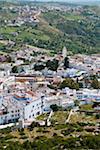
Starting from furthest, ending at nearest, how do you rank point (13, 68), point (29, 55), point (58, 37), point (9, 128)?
point (58, 37) → point (29, 55) → point (13, 68) → point (9, 128)

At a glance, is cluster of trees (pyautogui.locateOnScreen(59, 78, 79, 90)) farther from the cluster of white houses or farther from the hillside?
the hillside

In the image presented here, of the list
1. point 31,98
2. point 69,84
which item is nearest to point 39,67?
point 69,84

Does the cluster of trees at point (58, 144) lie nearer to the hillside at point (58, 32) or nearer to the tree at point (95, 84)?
the tree at point (95, 84)

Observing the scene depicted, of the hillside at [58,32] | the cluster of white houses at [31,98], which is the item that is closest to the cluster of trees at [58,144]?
the cluster of white houses at [31,98]

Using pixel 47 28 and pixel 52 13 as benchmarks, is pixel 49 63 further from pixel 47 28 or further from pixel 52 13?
pixel 52 13

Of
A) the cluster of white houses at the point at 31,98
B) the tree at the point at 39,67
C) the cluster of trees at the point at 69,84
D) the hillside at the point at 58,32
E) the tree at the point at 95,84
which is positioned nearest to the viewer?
the cluster of white houses at the point at 31,98

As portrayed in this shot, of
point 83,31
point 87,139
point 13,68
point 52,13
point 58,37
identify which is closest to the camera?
point 87,139

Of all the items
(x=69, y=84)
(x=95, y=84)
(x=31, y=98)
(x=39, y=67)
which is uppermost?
(x=31, y=98)

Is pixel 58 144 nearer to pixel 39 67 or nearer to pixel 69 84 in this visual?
pixel 69 84

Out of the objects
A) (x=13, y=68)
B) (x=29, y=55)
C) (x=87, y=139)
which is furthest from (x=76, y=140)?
(x=29, y=55)
